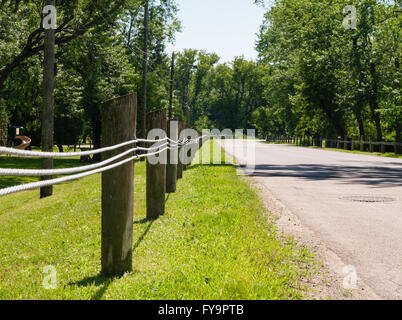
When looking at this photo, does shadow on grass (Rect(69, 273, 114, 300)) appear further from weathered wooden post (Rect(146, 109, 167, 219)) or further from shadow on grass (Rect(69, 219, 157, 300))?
weathered wooden post (Rect(146, 109, 167, 219))

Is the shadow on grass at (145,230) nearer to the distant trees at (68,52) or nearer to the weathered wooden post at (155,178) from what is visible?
the weathered wooden post at (155,178)

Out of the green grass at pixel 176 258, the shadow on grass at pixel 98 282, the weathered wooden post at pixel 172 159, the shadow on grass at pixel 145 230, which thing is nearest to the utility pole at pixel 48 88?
the weathered wooden post at pixel 172 159

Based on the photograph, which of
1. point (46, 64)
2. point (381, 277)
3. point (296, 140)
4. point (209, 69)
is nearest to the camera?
point (381, 277)

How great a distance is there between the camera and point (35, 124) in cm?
3534

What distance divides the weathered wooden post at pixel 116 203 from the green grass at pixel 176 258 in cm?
17

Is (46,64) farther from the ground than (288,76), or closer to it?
closer to it

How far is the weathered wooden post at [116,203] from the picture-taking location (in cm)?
440

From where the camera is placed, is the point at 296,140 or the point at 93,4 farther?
the point at 296,140

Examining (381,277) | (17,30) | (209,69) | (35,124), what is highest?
(209,69)

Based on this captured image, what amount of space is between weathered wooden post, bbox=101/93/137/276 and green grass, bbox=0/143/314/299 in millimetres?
168

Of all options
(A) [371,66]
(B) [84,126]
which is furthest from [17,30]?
(A) [371,66]

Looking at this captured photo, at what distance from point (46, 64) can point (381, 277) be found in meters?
15.3

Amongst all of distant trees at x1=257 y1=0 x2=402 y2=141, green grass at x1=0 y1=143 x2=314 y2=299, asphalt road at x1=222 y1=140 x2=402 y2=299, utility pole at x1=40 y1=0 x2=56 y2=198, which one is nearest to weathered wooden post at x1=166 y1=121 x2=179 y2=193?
green grass at x1=0 y1=143 x2=314 y2=299

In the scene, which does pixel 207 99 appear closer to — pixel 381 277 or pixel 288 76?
pixel 288 76
